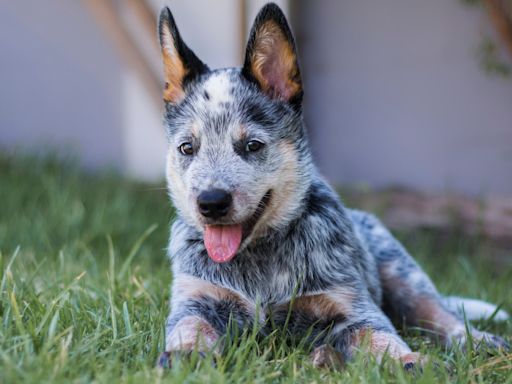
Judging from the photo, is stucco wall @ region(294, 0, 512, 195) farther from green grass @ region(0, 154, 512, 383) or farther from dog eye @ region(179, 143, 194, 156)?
dog eye @ region(179, 143, 194, 156)

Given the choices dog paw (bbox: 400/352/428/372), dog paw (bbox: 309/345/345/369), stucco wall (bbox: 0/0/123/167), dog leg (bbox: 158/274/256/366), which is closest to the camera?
dog paw (bbox: 400/352/428/372)

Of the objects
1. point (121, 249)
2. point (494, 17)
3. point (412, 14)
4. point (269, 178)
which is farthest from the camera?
point (412, 14)

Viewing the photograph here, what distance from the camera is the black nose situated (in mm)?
2861

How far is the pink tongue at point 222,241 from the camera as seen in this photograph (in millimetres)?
3031

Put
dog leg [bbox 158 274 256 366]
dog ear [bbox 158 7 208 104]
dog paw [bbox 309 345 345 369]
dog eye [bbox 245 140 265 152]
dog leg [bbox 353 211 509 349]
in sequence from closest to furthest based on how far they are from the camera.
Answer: dog paw [bbox 309 345 345 369] < dog leg [bbox 158 274 256 366] < dog eye [bbox 245 140 265 152] < dog ear [bbox 158 7 208 104] < dog leg [bbox 353 211 509 349]

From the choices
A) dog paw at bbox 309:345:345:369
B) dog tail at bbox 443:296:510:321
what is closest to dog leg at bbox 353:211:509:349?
dog tail at bbox 443:296:510:321

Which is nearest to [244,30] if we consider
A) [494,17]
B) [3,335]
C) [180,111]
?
[494,17]

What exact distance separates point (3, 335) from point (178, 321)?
69 cm

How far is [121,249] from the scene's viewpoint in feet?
17.8

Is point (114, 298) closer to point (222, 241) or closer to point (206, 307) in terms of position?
point (206, 307)

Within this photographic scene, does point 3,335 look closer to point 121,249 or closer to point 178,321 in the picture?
point 178,321

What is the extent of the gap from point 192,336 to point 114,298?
0.79 meters

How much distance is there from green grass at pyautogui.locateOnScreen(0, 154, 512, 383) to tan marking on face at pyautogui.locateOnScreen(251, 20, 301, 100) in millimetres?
767

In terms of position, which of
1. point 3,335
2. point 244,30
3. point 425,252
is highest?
point 244,30
